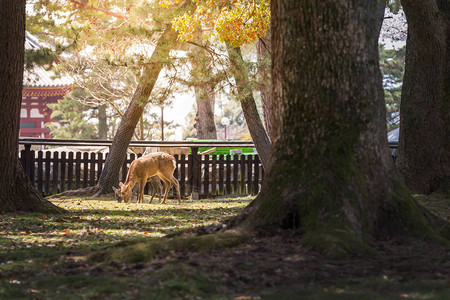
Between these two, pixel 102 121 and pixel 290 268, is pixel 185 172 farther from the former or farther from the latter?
pixel 102 121

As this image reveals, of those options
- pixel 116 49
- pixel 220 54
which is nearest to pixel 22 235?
pixel 220 54

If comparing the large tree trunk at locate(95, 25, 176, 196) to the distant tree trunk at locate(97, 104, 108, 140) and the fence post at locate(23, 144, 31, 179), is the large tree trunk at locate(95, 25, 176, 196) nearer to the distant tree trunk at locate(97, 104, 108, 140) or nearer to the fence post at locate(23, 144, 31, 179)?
the fence post at locate(23, 144, 31, 179)

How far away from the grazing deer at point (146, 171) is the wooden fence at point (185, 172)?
185 cm

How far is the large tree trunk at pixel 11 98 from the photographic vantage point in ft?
30.8

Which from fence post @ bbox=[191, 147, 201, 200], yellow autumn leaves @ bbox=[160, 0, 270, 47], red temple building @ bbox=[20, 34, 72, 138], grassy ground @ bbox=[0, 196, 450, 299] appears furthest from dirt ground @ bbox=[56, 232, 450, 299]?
red temple building @ bbox=[20, 34, 72, 138]

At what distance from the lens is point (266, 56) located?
15.1 meters

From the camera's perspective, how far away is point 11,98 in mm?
9453

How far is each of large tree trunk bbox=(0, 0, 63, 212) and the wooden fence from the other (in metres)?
7.83

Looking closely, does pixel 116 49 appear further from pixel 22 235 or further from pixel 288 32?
pixel 288 32

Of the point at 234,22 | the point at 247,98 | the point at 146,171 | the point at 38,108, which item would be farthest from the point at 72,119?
the point at 234,22

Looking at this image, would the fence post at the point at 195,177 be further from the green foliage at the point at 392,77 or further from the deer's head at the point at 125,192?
the green foliage at the point at 392,77

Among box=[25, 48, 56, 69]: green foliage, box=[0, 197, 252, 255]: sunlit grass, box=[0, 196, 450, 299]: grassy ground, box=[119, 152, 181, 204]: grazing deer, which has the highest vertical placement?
A: box=[25, 48, 56, 69]: green foliage

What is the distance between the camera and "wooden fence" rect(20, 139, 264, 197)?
17.5 metres

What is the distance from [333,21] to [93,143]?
1285 cm
